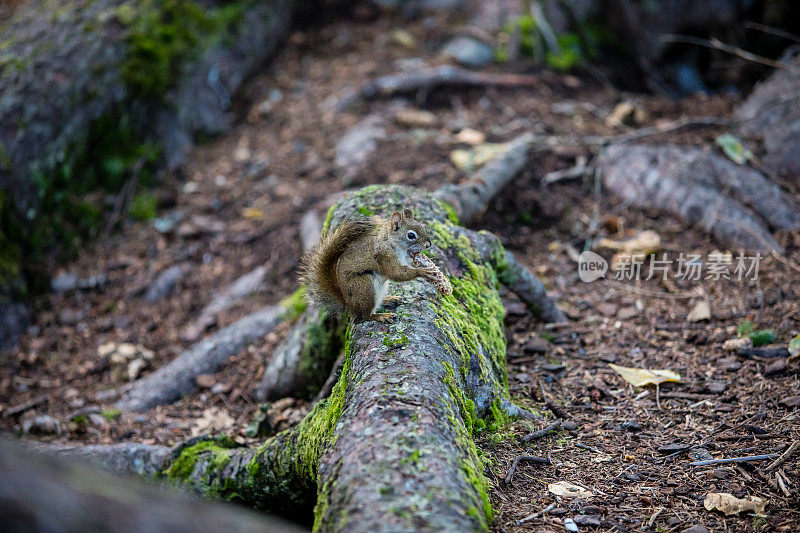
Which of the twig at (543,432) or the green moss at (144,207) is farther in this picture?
the green moss at (144,207)

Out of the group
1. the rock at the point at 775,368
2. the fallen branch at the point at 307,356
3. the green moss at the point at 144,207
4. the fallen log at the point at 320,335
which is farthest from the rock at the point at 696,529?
the green moss at the point at 144,207

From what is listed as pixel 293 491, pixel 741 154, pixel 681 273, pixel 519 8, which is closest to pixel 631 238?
pixel 681 273

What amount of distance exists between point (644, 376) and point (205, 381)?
2858mm

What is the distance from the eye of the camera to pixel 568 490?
2402 millimetres

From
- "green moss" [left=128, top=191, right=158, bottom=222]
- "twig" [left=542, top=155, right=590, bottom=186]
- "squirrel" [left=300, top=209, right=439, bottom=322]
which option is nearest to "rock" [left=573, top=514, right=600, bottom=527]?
"squirrel" [left=300, top=209, right=439, bottom=322]

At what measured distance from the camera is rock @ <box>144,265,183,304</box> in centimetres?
521

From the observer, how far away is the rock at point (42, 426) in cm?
383

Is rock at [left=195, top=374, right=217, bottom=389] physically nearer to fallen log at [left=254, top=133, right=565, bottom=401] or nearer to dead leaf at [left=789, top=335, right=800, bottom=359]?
fallen log at [left=254, top=133, right=565, bottom=401]

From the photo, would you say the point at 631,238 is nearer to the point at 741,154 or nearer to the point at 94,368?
the point at 741,154

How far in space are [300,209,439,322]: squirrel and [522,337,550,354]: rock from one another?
1040 mm

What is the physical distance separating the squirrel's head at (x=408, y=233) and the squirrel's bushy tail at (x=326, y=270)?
12cm

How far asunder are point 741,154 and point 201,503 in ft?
17.5

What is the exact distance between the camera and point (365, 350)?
2592 mm

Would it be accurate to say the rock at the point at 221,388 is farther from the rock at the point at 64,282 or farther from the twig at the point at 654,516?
the twig at the point at 654,516
